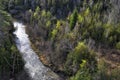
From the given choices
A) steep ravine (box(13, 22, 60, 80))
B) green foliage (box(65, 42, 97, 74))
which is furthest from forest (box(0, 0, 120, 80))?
steep ravine (box(13, 22, 60, 80))

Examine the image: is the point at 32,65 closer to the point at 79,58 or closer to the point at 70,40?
the point at 79,58

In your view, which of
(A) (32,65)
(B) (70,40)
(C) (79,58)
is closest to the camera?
(C) (79,58)

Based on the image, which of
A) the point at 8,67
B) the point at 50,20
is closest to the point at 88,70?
the point at 8,67

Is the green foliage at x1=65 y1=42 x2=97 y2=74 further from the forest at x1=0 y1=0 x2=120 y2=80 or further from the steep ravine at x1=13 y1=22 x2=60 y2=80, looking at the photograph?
the steep ravine at x1=13 y1=22 x2=60 y2=80

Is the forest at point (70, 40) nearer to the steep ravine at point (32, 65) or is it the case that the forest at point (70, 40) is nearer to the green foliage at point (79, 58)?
the green foliage at point (79, 58)

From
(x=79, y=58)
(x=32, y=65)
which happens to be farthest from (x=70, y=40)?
(x=32, y=65)

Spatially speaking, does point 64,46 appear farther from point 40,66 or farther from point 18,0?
point 18,0

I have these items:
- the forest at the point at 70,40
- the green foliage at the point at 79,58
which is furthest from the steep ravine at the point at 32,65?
the green foliage at the point at 79,58

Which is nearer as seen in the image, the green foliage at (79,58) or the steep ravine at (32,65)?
the green foliage at (79,58)

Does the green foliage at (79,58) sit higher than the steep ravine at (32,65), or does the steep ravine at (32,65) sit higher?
the green foliage at (79,58)
